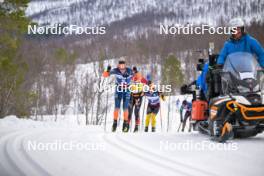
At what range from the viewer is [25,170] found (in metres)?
3.58

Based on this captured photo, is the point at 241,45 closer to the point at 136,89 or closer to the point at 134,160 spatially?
the point at 134,160

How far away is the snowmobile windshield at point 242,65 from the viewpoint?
17.5 feet

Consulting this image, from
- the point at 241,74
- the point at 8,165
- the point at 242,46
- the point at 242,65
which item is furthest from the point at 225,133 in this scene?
the point at 8,165

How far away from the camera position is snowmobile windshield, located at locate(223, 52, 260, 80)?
5.33 meters

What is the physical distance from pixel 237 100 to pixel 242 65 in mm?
681

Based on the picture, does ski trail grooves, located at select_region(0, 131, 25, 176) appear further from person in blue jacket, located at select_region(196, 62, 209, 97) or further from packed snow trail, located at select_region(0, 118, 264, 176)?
person in blue jacket, located at select_region(196, 62, 209, 97)

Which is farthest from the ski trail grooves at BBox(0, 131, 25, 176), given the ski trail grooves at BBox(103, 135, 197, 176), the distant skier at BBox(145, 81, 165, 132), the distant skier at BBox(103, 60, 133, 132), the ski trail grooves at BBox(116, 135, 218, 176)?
the distant skier at BBox(145, 81, 165, 132)

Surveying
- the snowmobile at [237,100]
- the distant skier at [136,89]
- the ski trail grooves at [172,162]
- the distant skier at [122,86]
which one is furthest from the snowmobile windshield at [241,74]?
the distant skier at [136,89]

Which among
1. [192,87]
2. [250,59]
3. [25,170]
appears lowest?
[25,170]

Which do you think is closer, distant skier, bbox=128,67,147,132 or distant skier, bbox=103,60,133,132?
distant skier, bbox=103,60,133,132

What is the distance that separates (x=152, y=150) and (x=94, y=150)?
85cm

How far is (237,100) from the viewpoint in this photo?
514 cm

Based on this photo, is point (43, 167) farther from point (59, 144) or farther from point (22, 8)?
point (22, 8)

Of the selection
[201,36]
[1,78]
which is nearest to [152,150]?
[1,78]
